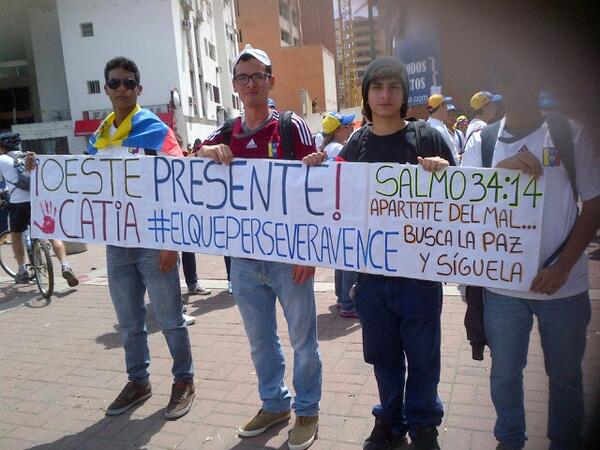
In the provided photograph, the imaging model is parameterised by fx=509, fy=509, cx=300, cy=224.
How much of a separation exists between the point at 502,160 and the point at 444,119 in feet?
14.5

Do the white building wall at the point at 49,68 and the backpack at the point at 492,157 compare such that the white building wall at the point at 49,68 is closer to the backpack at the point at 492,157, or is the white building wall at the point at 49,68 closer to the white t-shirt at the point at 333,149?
the white t-shirt at the point at 333,149

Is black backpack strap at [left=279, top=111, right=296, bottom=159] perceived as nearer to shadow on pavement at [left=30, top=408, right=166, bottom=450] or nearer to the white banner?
the white banner

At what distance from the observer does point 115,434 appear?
3203mm

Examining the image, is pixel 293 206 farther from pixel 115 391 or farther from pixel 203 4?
pixel 203 4

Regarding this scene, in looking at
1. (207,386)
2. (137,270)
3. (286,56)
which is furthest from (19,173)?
(286,56)

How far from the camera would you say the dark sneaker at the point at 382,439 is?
9.02ft

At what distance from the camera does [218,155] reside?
2955 mm

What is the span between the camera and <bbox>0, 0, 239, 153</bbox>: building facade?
3006cm

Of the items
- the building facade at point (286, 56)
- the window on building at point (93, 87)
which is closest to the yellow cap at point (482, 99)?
the window on building at point (93, 87)

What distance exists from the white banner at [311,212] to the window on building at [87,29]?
103 ft

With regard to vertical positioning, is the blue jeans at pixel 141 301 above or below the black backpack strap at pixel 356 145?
below

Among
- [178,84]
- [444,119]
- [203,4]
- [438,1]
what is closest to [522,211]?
[438,1]

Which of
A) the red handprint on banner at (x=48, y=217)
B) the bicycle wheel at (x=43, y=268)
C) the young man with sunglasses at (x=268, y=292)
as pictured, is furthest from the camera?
the bicycle wheel at (x=43, y=268)

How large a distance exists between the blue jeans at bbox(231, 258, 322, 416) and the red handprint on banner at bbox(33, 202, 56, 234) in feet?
4.70
